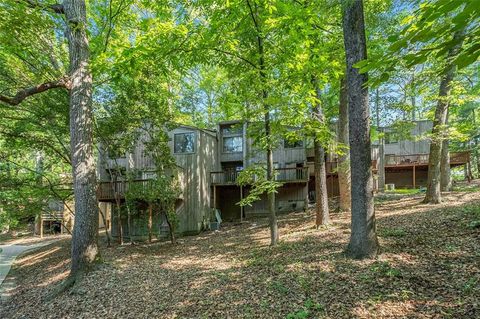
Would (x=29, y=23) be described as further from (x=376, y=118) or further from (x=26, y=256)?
(x=376, y=118)

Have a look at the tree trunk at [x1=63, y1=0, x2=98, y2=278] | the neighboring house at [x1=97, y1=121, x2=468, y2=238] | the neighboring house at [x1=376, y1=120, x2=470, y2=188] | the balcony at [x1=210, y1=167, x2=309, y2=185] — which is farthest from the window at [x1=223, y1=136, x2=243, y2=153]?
the tree trunk at [x1=63, y1=0, x2=98, y2=278]

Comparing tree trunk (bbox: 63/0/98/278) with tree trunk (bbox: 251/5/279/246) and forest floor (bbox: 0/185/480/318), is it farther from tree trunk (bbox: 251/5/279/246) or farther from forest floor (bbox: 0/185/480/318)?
tree trunk (bbox: 251/5/279/246)

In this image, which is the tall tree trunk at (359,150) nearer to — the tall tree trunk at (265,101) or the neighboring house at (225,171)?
the tall tree trunk at (265,101)

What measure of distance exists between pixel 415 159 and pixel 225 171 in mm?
13008

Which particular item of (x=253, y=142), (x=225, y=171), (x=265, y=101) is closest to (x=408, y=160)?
(x=225, y=171)

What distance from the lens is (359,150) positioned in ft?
16.6

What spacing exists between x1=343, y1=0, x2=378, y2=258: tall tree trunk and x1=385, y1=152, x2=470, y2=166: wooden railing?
54.5 ft

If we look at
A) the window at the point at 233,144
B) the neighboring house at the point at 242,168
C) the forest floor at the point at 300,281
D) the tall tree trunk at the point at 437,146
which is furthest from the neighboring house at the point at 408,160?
the forest floor at the point at 300,281

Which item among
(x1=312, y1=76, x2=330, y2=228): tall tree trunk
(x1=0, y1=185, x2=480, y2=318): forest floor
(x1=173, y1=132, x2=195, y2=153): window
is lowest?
(x1=0, y1=185, x2=480, y2=318): forest floor

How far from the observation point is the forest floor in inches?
Result: 145

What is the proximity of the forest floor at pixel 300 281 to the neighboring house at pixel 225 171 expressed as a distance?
5.97 meters

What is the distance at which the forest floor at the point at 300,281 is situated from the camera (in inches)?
145

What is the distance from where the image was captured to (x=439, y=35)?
194 centimetres

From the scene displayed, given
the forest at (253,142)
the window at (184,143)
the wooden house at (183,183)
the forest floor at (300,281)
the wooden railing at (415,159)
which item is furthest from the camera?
the wooden railing at (415,159)
